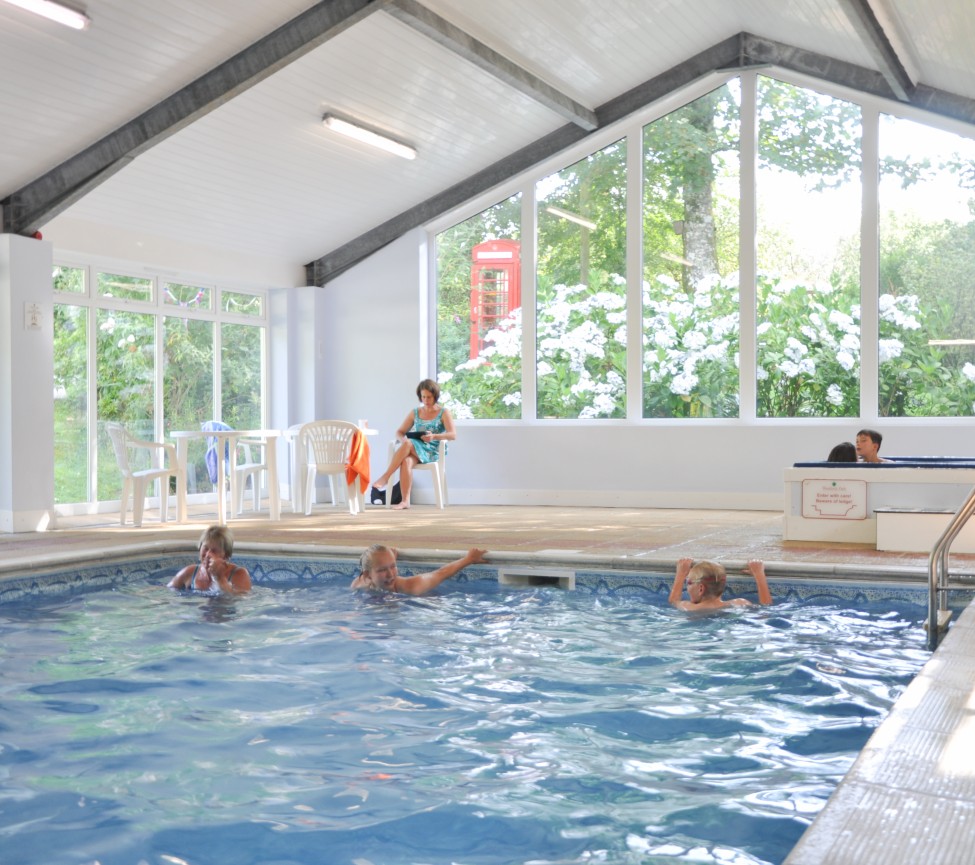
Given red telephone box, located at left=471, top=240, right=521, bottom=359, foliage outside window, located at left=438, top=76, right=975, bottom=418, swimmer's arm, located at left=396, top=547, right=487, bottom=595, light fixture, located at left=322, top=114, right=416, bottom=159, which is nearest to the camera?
swimmer's arm, located at left=396, top=547, right=487, bottom=595

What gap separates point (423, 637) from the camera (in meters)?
5.29

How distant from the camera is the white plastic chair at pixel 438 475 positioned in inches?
421

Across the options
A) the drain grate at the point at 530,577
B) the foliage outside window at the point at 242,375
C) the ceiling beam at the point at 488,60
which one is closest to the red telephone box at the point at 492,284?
the ceiling beam at the point at 488,60

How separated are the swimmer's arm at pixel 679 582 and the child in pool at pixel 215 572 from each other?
7.91 ft

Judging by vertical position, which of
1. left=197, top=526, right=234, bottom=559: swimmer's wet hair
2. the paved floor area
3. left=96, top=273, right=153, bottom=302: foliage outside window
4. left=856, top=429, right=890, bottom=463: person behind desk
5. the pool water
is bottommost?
the pool water

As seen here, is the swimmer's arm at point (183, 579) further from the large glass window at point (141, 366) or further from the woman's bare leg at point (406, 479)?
the woman's bare leg at point (406, 479)

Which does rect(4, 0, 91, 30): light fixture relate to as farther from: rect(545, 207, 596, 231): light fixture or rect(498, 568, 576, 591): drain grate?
rect(545, 207, 596, 231): light fixture

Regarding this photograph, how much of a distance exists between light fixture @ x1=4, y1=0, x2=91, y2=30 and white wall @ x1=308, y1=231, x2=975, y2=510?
216 inches

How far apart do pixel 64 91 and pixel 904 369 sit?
754cm

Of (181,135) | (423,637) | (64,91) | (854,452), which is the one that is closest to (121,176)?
(181,135)

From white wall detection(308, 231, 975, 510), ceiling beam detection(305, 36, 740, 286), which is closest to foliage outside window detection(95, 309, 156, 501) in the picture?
white wall detection(308, 231, 975, 510)

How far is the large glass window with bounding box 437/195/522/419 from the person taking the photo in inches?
469

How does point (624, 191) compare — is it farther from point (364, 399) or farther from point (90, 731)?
point (90, 731)

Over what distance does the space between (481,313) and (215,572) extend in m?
6.40
